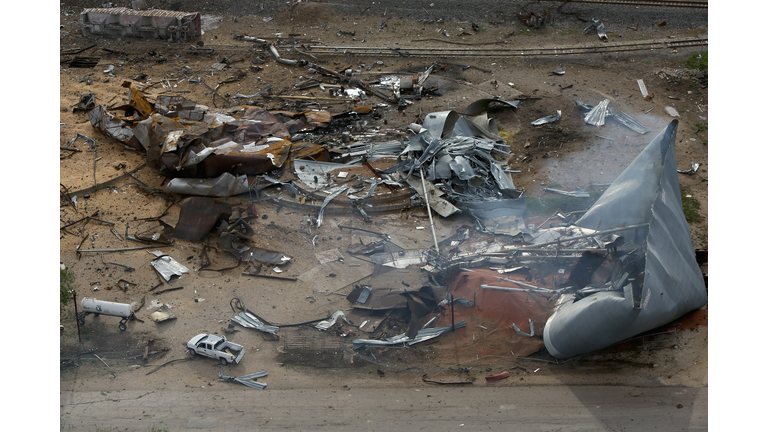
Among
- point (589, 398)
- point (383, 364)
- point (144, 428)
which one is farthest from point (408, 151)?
point (144, 428)

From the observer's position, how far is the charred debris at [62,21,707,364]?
13.9 m

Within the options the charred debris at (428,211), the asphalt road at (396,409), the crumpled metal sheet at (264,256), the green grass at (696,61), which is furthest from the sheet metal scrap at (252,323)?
the green grass at (696,61)

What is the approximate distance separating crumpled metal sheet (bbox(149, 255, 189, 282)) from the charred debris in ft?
0.14

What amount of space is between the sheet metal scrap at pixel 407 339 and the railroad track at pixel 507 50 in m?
17.6

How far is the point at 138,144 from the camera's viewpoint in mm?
21250

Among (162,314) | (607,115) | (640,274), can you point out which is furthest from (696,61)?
(162,314)

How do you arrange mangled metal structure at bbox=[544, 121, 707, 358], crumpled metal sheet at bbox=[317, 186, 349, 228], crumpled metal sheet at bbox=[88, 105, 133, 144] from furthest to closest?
1. crumpled metal sheet at bbox=[88, 105, 133, 144]
2. crumpled metal sheet at bbox=[317, 186, 349, 228]
3. mangled metal structure at bbox=[544, 121, 707, 358]

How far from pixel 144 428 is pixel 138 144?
39.9 ft

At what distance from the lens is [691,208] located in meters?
18.8

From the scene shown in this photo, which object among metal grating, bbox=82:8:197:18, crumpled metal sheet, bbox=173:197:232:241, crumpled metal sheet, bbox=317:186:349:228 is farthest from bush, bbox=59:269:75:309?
metal grating, bbox=82:8:197:18

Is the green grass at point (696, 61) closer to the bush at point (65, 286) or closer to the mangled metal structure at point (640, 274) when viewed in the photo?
the mangled metal structure at point (640, 274)

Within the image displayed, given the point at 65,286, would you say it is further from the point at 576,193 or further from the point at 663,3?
the point at 663,3

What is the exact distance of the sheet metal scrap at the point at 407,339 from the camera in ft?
46.4

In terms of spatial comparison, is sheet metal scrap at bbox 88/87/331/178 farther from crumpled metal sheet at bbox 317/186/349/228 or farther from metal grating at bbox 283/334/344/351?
metal grating at bbox 283/334/344/351
